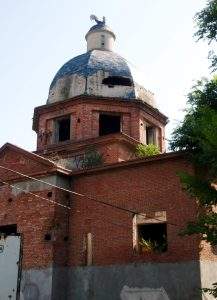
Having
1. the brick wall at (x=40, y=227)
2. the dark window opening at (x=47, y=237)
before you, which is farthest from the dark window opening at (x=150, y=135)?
the dark window opening at (x=47, y=237)

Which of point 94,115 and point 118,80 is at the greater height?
point 118,80

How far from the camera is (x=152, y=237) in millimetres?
15312

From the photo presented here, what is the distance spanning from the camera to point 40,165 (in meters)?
17.1

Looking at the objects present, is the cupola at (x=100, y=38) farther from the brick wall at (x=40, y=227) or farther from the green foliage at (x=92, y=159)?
the brick wall at (x=40, y=227)

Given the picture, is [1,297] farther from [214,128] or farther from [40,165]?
[214,128]

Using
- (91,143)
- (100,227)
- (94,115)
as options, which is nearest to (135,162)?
(100,227)

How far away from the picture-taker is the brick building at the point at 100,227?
539 inches

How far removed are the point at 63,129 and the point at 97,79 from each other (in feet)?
10.9

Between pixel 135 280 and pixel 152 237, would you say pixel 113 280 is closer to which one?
pixel 135 280

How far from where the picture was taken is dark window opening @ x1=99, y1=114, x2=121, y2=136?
22.7 meters

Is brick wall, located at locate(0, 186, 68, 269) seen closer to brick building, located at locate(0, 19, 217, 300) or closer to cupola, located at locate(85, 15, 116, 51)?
brick building, located at locate(0, 19, 217, 300)

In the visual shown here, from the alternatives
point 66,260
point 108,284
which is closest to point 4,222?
point 66,260

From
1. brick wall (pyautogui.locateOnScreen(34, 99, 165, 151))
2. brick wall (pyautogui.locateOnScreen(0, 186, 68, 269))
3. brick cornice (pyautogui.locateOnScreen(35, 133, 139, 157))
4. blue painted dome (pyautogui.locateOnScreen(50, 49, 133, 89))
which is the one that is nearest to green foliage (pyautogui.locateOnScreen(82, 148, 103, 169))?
brick cornice (pyautogui.locateOnScreen(35, 133, 139, 157))

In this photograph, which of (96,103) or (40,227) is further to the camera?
(96,103)
